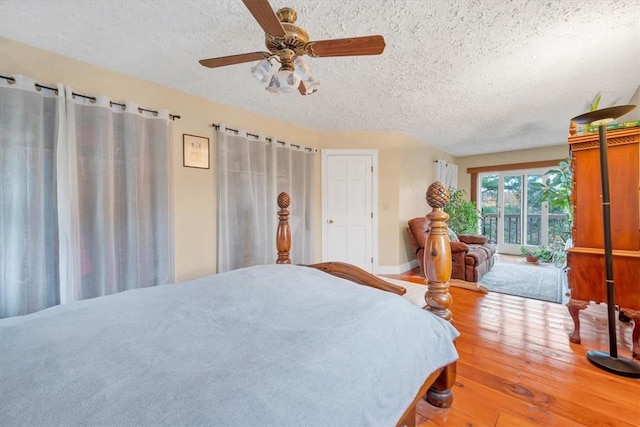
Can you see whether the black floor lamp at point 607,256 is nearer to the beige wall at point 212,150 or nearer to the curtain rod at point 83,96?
the beige wall at point 212,150

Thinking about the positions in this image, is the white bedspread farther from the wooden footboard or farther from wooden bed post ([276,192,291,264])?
wooden bed post ([276,192,291,264])

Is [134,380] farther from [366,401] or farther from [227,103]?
[227,103]

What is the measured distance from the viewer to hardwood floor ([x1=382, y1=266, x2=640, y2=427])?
1.37 metres

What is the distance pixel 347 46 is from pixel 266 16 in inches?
18.7

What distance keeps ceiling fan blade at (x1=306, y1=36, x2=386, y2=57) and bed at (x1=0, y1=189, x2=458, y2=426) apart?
4.24 feet

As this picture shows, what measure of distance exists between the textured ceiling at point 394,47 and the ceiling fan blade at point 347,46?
35 cm

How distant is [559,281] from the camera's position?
3.78m

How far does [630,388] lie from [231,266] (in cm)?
324

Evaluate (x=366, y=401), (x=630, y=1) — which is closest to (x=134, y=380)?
(x=366, y=401)

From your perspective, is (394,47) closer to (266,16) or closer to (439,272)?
(266,16)

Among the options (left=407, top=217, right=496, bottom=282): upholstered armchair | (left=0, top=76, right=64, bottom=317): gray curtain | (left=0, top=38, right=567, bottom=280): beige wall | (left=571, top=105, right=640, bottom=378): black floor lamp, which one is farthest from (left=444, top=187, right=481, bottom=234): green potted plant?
(left=0, top=76, right=64, bottom=317): gray curtain

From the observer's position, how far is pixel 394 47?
1.97 meters

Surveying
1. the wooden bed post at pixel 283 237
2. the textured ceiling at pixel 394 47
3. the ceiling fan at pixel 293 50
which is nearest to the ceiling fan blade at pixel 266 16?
the ceiling fan at pixel 293 50

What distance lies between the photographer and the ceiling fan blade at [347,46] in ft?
4.47
